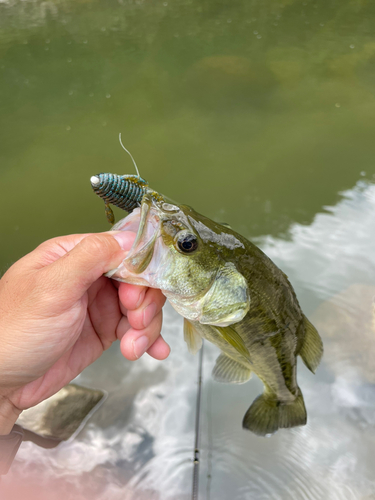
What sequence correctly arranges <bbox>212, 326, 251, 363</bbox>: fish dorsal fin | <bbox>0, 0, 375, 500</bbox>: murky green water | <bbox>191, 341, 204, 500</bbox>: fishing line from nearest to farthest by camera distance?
<bbox>212, 326, 251, 363</bbox>: fish dorsal fin
<bbox>191, 341, 204, 500</bbox>: fishing line
<bbox>0, 0, 375, 500</bbox>: murky green water

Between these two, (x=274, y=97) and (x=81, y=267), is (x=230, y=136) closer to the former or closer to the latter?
(x=274, y=97)

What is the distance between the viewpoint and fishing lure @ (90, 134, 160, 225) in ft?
3.00

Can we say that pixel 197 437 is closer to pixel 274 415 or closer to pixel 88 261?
pixel 274 415

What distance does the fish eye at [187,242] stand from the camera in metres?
1.09

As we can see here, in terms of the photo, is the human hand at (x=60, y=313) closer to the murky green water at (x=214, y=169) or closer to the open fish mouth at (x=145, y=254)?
the open fish mouth at (x=145, y=254)

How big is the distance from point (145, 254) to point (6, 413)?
0.92 metres

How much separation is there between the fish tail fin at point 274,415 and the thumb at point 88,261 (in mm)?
1091

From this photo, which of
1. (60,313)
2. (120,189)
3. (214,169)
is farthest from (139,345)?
(214,169)

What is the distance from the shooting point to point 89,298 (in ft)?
4.68

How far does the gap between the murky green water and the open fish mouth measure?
138 cm

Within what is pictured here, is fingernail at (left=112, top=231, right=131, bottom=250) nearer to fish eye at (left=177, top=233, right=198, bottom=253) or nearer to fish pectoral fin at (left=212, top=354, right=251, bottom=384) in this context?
fish eye at (left=177, top=233, right=198, bottom=253)

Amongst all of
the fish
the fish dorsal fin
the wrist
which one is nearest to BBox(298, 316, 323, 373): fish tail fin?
the fish

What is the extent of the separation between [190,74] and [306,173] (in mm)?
2654

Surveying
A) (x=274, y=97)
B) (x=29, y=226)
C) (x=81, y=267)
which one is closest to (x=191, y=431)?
(x=81, y=267)
